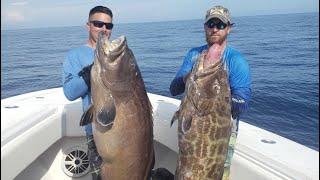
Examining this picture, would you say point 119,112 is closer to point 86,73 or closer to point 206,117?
point 86,73

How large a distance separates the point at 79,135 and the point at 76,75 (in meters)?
1.74

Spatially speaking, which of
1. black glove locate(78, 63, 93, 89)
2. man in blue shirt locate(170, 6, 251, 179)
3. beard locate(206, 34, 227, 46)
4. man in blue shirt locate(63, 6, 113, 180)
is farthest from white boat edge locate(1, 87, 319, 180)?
beard locate(206, 34, 227, 46)

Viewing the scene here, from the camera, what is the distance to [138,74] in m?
3.80

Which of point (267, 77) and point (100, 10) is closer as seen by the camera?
point (100, 10)

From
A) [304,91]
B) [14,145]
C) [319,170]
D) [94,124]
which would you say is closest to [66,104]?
[14,145]

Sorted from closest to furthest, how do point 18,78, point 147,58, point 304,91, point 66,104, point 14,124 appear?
point 14,124
point 66,104
point 304,91
point 18,78
point 147,58

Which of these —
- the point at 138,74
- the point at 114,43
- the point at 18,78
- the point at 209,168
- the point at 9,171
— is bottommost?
the point at 18,78

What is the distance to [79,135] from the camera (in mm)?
5531

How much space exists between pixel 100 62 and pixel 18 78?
19.8 meters

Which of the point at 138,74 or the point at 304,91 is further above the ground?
the point at 138,74

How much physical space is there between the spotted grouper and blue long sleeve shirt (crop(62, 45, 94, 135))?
98cm

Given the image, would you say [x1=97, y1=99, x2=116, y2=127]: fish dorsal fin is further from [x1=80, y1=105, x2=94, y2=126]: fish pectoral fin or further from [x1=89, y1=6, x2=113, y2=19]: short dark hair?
[x1=89, y1=6, x2=113, y2=19]: short dark hair

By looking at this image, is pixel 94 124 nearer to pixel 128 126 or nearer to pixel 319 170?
pixel 128 126

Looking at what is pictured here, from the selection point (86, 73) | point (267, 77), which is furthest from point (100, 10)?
point (267, 77)
